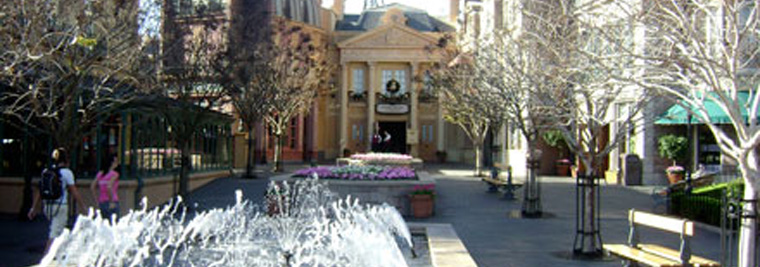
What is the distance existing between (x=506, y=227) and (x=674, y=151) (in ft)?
42.9

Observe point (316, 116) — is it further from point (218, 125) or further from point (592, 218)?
point (592, 218)

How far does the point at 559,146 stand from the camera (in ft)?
112

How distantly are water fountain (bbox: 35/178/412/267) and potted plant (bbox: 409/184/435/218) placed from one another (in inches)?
49.9

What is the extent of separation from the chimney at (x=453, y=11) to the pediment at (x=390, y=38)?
22.9 feet

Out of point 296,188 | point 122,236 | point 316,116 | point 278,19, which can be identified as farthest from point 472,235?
point 316,116

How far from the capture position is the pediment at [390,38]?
170ft

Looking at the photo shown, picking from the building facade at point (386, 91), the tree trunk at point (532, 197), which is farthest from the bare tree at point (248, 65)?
the building facade at point (386, 91)

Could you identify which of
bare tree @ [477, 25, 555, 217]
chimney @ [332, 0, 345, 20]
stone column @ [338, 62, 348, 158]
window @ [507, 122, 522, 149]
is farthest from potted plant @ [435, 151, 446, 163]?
bare tree @ [477, 25, 555, 217]

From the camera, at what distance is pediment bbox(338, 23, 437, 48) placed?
170ft

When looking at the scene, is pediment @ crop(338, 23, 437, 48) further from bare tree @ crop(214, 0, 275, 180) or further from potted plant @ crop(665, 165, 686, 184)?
potted plant @ crop(665, 165, 686, 184)

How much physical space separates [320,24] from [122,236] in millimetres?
44308

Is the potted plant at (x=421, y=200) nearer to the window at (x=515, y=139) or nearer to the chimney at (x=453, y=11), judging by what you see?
the window at (x=515, y=139)

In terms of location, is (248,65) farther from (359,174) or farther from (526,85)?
(526,85)

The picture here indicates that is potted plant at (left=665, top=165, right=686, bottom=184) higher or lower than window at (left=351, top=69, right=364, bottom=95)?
lower
